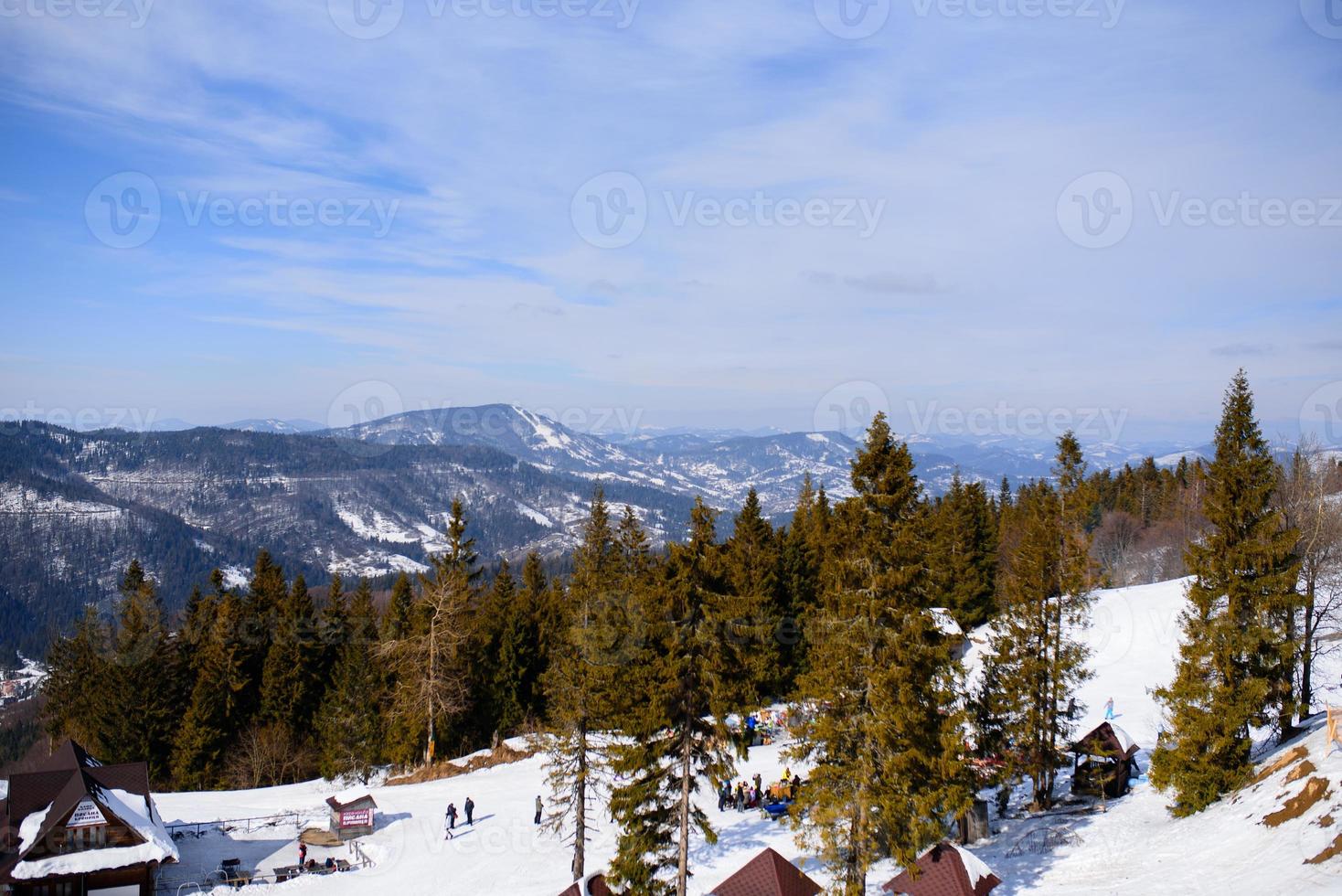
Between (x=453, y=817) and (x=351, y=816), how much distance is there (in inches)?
159

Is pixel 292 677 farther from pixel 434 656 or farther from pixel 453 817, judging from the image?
pixel 453 817

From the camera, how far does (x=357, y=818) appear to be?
30.7 m

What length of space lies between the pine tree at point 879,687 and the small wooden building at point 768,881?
4.57 feet

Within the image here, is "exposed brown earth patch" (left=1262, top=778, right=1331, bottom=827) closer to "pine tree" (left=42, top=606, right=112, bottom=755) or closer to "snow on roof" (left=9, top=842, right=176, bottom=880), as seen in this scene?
"snow on roof" (left=9, top=842, right=176, bottom=880)

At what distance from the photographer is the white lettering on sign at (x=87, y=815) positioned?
27.2 meters

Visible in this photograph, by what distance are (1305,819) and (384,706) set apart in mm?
42529

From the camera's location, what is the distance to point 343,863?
93.7 feet

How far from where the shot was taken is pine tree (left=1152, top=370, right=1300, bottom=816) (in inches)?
842

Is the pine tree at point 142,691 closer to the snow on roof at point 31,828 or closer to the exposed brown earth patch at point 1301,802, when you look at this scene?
the snow on roof at point 31,828

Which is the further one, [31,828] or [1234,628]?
[31,828]

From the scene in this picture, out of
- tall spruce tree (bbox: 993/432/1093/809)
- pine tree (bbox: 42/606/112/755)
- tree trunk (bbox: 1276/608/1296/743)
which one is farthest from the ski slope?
pine tree (bbox: 42/606/112/755)

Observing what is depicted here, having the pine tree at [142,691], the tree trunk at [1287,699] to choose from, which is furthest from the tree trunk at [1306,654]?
the pine tree at [142,691]

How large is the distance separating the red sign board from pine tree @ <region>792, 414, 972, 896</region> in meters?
19.8

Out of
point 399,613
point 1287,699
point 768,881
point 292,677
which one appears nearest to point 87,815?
point 292,677
